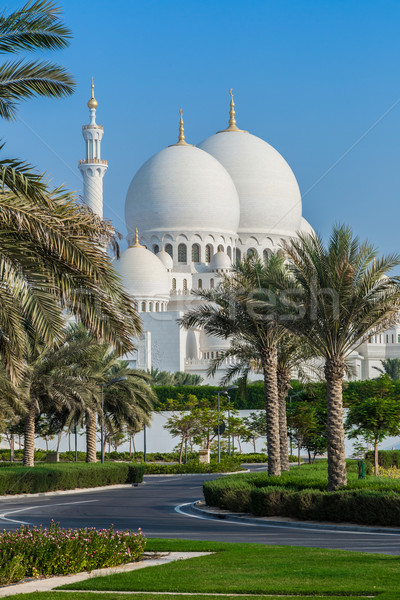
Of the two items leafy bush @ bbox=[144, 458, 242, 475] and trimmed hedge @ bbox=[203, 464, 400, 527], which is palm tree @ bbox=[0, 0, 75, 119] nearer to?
trimmed hedge @ bbox=[203, 464, 400, 527]

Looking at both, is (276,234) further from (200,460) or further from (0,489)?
(0,489)

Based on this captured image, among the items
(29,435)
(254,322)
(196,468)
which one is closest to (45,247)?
(254,322)

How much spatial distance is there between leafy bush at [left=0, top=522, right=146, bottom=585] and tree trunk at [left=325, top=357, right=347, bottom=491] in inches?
394

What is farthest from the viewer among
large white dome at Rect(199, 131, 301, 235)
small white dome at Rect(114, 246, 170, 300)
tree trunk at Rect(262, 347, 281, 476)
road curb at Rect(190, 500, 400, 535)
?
large white dome at Rect(199, 131, 301, 235)

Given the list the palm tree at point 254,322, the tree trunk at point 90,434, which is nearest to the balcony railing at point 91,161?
the tree trunk at point 90,434

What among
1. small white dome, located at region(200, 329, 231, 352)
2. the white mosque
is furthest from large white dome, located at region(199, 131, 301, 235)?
small white dome, located at region(200, 329, 231, 352)

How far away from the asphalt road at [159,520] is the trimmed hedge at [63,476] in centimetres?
95

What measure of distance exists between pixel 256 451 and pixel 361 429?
24003 millimetres

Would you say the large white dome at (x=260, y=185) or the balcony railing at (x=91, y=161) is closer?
the balcony railing at (x=91, y=161)

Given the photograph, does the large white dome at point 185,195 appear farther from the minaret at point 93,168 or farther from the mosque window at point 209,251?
the minaret at point 93,168

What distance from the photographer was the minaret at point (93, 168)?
7762 centimetres

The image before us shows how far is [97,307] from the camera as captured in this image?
12.5 meters

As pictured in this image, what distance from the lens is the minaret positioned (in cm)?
7762

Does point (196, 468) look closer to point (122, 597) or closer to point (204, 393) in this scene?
point (204, 393)
